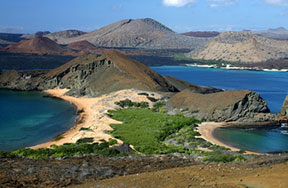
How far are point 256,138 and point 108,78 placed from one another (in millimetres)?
33802

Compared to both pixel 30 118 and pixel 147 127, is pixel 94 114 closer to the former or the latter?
pixel 30 118

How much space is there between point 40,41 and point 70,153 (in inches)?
6488

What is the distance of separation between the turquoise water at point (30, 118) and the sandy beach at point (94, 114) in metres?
1.54

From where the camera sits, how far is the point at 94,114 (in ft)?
157

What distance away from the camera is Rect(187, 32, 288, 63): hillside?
163500 mm

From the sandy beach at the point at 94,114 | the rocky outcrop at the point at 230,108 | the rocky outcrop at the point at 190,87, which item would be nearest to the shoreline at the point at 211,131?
the rocky outcrop at the point at 230,108

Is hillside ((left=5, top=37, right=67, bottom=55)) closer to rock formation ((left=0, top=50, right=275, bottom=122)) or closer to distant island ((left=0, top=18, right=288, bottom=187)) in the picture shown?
rock formation ((left=0, top=50, right=275, bottom=122))

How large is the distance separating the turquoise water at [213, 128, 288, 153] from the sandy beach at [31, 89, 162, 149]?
37.8ft

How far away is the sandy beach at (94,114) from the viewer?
120ft

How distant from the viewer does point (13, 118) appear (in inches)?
1911

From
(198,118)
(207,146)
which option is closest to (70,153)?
(207,146)

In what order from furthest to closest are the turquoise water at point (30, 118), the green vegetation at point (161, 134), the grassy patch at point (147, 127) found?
1. the turquoise water at point (30, 118)
2. the grassy patch at point (147, 127)
3. the green vegetation at point (161, 134)

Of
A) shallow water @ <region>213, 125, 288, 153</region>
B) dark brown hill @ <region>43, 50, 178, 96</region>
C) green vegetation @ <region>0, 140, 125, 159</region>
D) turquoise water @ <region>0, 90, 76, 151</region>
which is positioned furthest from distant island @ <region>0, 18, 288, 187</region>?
turquoise water @ <region>0, 90, 76, 151</region>

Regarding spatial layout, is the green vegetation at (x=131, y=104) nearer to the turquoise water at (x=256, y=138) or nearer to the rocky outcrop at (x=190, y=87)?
the turquoise water at (x=256, y=138)
